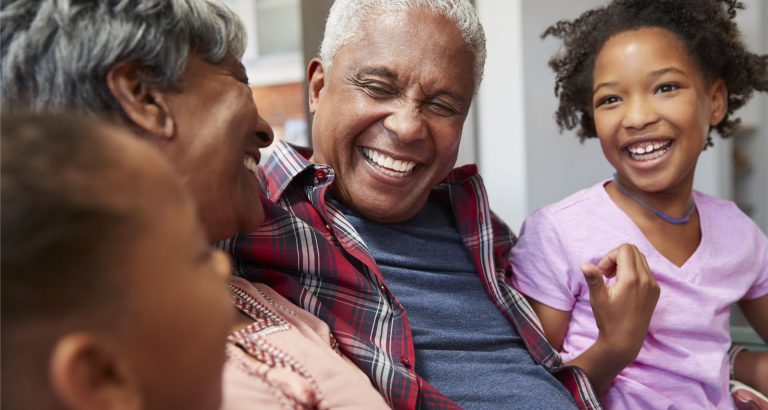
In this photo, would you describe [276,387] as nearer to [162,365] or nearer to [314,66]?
[162,365]

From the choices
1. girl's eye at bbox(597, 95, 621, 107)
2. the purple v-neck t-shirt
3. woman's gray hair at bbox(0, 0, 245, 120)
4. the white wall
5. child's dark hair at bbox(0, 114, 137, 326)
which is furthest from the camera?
the white wall

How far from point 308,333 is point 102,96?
17.2 inches

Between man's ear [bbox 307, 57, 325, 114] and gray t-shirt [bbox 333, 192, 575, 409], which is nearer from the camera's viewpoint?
gray t-shirt [bbox 333, 192, 575, 409]

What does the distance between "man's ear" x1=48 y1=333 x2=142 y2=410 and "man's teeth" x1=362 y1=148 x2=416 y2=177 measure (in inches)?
33.2

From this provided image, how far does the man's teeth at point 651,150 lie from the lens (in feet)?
4.71

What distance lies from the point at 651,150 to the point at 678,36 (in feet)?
0.89

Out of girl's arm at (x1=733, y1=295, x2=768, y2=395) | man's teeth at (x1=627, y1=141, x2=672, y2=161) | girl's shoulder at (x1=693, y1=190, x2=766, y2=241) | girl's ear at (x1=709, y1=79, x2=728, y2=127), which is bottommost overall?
girl's arm at (x1=733, y1=295, x2=768, y2=395)

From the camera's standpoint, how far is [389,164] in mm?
1281

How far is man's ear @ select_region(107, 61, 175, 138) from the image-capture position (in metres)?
0.73

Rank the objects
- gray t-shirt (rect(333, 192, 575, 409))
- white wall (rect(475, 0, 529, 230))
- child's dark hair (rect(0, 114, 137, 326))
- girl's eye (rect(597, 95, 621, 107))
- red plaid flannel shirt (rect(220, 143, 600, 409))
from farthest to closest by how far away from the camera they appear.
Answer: white wall (rect(475, 0, 529, 230)) → girl's eye (rect(597, 95, 621, 107)) → gray t-shirt (rect(333, 192, 575, 409)) → red plaid flannel shirt (rect(220, 143, 600, 409)) → child's dark hair (rect(0, 114, 137, 326))

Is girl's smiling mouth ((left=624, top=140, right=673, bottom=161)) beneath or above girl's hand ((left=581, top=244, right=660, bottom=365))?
above

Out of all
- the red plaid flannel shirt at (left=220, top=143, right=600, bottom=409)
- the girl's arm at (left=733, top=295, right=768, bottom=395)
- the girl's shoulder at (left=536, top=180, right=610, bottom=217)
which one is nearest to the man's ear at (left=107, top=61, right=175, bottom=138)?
the red plaid flannel shirt at (left=220, top=143, right=600, bottom=409)

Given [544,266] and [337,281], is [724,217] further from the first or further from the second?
[337,281]

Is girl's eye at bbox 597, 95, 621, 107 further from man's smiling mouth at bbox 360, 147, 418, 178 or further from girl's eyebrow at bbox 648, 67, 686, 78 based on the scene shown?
man's smiling mouth at bbox 360, 147, 418, 178
